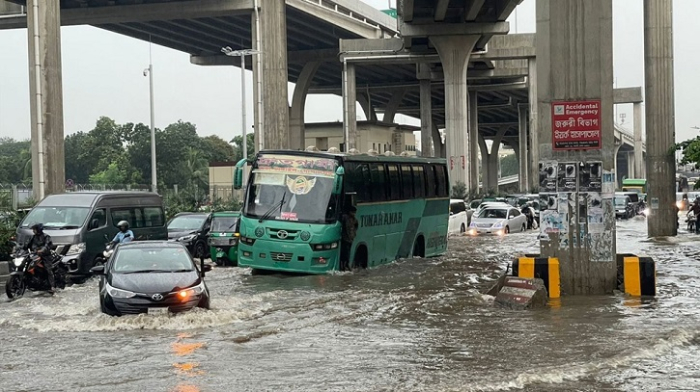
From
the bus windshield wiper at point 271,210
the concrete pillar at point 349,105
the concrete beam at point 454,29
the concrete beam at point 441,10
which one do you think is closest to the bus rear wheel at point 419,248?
the bus windshield wiper at point 271,210

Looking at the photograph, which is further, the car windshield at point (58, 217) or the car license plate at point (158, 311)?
the car windshield at point (58, 217)

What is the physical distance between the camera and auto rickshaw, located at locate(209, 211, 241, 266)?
26.5 m

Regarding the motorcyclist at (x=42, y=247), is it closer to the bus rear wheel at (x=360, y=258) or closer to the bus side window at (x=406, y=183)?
the bus rear wheel at (x=360, y=258)

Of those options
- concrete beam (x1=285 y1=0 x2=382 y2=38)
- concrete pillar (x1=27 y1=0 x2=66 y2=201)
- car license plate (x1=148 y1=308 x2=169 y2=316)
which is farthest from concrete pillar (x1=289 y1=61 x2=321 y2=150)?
car license plate (x1=148 y1=308 x2=169 y2=316)

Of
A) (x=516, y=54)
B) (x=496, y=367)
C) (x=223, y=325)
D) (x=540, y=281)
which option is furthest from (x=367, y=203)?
(x=516, y=54)

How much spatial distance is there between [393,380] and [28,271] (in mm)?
10422

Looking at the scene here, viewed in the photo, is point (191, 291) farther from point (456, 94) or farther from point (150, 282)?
point (456, 94)

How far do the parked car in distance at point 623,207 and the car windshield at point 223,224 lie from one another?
37.7m

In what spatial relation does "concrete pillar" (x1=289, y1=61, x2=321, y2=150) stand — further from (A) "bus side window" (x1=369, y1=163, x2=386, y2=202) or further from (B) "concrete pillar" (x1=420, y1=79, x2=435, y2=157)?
(A) "bus side window" (x1=369, y1=163, x2=386, y2=202)

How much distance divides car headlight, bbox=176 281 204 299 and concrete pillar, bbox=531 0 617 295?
6272 mm

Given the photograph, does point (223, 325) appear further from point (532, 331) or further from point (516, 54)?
point (516, 54)

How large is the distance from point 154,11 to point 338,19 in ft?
51.6

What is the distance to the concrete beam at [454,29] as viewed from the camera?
60906mm

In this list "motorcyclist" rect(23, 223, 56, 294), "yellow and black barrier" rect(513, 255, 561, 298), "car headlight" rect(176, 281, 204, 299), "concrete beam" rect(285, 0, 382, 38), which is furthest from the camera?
"concrete beam" rect(285, 0, 382, 38)
